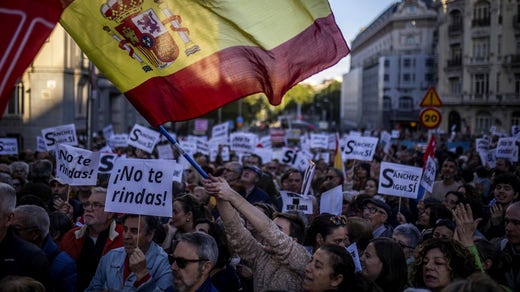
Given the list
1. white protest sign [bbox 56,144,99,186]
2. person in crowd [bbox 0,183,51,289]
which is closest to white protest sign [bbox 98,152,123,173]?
white protest sign [bbox 56,144,99,186]

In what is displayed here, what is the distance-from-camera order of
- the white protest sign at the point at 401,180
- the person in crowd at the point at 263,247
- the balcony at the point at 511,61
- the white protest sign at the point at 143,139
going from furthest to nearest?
the balcony at the point at 511,61, the white protest sign at the point at 143,139, the white protest sign at the point at 401,180, the person in crowd at the point at 263,247

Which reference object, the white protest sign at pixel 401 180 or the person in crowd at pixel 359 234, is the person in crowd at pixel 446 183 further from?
the person in crowd at pixel 359 234

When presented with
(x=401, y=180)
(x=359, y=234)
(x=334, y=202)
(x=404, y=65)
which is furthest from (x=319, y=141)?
(x=404, y=65)

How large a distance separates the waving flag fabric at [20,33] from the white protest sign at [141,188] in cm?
267

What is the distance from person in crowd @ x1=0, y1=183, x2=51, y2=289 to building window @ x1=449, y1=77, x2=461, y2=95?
6978 cm

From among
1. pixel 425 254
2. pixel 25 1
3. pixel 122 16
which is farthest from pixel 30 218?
pixel 425 254

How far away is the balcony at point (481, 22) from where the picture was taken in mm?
63812

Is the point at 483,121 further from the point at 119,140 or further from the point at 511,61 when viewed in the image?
the point at 119,140

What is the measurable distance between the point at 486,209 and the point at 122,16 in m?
6.83

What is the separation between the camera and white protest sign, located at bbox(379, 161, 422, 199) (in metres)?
10.0

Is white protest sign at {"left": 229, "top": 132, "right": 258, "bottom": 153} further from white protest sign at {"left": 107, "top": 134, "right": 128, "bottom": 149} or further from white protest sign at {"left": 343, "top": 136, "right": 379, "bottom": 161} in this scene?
white protest sign at {"left": 107, "top": 134, "right": 128, "bottom": 149}

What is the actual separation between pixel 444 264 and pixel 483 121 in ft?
215

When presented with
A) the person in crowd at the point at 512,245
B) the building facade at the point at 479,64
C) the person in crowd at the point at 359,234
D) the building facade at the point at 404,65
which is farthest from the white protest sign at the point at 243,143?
the building facade at the point at 404,65

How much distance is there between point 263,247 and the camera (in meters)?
5.11
